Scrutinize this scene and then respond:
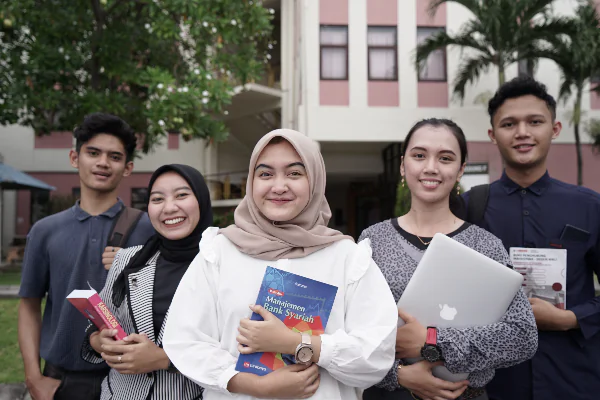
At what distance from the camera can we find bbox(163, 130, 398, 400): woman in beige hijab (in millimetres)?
1623

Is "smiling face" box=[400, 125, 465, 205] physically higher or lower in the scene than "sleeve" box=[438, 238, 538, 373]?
higher

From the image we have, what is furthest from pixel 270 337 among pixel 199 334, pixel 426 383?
pixel 426 383

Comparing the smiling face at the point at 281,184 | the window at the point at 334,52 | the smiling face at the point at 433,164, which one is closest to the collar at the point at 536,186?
the smiling face at the point at 433,164

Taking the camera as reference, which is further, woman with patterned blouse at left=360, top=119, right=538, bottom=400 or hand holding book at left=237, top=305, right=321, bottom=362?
woman with patterned blouse at left=360, top=119, right=538, bottom=400

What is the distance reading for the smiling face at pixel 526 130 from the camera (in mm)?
2283

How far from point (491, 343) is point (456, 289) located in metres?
0.22

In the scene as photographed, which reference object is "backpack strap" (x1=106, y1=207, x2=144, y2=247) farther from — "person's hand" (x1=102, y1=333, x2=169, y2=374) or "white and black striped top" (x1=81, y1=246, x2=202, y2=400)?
"person's hand" (x1=102, y1=333, x2=169, y2=374)

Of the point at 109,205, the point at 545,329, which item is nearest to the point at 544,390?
the point at 545,329

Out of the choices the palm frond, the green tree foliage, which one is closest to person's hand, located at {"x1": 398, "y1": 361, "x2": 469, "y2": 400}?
the green tree foliage

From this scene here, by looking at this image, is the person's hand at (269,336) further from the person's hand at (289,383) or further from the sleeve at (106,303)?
the sleeve at (106,303)

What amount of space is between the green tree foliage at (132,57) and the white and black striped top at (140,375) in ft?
15.5

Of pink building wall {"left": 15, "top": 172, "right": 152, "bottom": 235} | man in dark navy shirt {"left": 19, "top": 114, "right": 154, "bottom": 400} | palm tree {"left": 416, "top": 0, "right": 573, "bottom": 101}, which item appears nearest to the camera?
man in dark navy shirt {"left": 19, "top": 114, "right": 154, "bottom": 400}

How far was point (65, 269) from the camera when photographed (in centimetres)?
249

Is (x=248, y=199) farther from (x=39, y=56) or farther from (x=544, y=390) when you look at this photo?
(x=39, y=56)
